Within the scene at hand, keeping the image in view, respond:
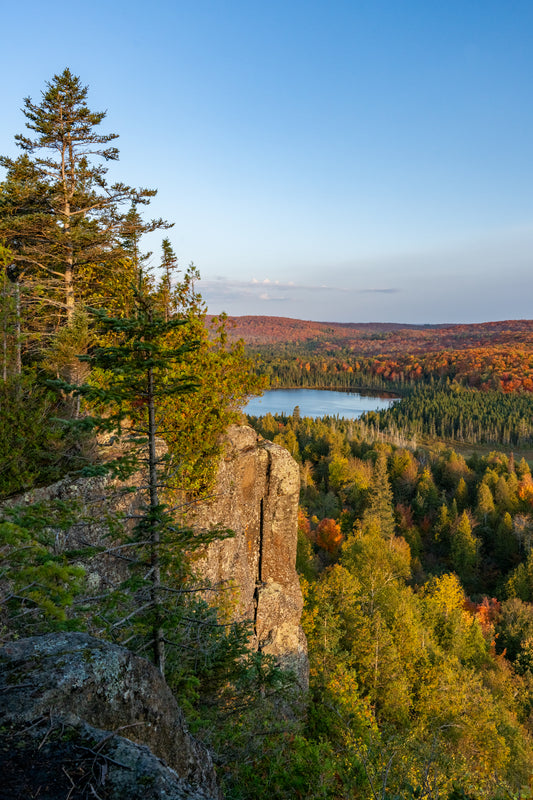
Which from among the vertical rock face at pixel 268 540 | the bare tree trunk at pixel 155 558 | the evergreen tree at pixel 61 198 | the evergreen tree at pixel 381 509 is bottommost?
the evergreen tree at pixel 381 509

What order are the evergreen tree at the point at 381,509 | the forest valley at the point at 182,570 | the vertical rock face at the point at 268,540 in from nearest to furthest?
the forest valley at the point at 182,570, the vertical rock face at the point at 268,540, the evergreen tree at the point at 381,509

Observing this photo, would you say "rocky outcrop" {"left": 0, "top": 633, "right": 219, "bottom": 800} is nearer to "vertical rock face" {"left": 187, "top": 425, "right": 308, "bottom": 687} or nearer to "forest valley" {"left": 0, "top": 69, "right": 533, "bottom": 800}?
"forest valley" {"left": 0, "top": 69, "right": 533, "bottom": 800}

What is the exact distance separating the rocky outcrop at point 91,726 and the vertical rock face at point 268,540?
8392 millimetres

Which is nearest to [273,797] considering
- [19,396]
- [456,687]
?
[19,396]

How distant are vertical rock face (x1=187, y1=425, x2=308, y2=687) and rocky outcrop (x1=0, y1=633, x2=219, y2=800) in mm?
8392

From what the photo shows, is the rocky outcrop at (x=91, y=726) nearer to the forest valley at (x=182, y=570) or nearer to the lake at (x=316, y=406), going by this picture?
the forest valley at (x=182, y=570)

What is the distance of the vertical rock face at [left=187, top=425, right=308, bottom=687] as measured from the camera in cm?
1329

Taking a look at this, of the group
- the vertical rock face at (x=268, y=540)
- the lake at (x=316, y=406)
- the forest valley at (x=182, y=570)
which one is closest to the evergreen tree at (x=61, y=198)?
the forest valley at (x=182, y=570)

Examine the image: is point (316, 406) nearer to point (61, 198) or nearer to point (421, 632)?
point (421, 632)

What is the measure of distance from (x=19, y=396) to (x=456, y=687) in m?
21.5

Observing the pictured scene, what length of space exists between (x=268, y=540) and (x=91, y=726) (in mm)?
11700

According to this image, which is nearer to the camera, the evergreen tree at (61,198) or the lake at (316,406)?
the evergreen tree at (61,198)

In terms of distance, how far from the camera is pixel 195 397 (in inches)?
423

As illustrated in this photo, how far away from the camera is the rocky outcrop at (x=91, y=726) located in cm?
261
